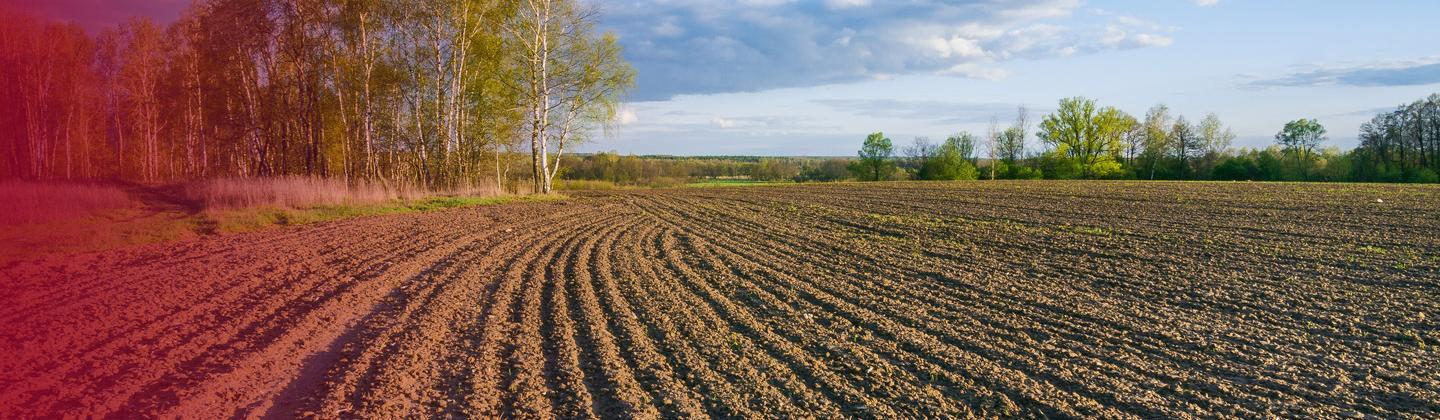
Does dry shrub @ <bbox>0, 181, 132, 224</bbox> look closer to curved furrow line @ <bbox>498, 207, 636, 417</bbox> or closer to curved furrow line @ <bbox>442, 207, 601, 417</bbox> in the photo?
curved furrow line @ <bbox>442, 207, 601, 417</bbox>

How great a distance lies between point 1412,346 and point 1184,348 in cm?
182

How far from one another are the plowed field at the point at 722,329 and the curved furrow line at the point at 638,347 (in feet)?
0.08

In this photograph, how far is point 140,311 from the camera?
19.2ft

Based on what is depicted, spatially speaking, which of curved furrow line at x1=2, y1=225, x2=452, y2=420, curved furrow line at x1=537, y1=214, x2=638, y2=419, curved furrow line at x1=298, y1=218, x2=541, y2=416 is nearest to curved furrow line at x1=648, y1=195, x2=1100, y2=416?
curved furrow line at x1=537, y1=214, x2=638, y2=419

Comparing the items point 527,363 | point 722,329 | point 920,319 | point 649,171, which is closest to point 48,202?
point 527,363

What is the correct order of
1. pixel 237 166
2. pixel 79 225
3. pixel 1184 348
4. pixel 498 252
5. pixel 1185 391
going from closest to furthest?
pixel 1185 391 → pixel 1184 348 → pixel 498 252 → pixel 79 225 → pixel 237 166

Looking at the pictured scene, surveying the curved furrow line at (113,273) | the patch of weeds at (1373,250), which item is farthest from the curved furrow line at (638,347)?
the patch of weeds at (1373,250)

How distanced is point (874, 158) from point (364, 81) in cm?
4982

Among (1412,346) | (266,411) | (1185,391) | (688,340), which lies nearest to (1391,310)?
(1412,346)

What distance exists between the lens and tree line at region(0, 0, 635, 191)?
20.4 meters

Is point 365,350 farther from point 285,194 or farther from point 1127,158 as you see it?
point 1127,158

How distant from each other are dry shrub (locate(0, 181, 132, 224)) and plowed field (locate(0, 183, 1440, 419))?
2.15 m

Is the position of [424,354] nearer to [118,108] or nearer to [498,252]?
[498,252]

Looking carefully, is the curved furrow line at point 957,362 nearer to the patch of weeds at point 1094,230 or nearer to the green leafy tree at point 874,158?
the patch of weeds at point 1094,230
